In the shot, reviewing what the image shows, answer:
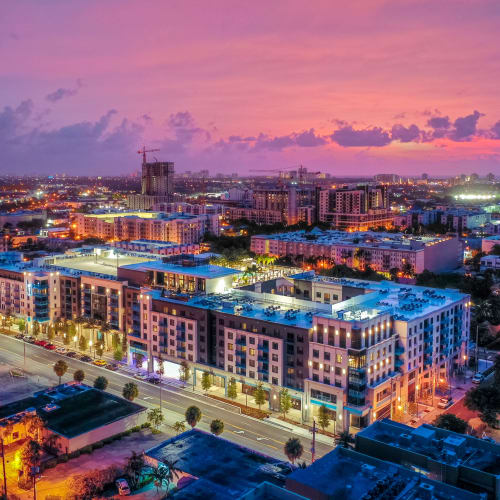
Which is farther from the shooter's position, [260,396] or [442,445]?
[260,396]

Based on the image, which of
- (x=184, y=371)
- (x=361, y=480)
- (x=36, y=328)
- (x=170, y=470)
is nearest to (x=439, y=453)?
(x=361, y=480)

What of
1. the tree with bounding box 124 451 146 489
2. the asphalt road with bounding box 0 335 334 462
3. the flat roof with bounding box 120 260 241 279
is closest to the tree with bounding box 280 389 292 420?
the asphalt road with bounding box 0 335 334 462

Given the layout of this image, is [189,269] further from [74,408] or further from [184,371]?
[74,408]

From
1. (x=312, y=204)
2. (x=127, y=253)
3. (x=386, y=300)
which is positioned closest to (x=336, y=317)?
(x=386, y=300)

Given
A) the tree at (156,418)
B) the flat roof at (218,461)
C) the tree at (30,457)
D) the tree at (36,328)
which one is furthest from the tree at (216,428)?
the tree at (36,328)

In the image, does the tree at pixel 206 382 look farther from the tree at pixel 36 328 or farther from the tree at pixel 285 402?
the tree at pixel 36 328

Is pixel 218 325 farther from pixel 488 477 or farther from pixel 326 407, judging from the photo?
pixel 488 477
